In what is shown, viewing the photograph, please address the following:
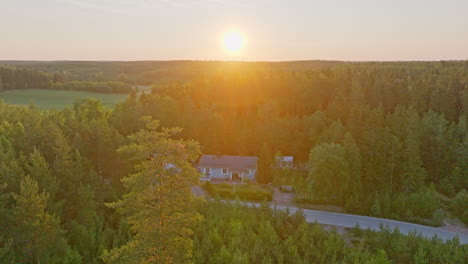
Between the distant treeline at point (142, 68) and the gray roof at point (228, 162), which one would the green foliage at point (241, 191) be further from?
the distant treeline at point (142, 68)

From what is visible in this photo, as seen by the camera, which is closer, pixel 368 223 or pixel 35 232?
pixel 35 232

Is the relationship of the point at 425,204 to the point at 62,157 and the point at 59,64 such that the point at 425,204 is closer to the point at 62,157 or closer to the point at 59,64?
the point at 62,157

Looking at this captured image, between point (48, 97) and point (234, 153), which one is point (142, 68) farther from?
point (234, 153)

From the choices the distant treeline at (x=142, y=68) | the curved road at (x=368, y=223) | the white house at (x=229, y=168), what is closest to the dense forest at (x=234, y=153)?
the curved road at (x=368, y=223)

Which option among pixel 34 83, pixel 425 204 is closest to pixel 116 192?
pixel 425 204

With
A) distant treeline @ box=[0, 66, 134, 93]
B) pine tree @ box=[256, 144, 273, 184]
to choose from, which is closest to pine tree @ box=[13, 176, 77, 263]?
pine tree @ box=[256, 144, 273, 184]

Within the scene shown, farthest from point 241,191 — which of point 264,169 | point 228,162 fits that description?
point 228,162

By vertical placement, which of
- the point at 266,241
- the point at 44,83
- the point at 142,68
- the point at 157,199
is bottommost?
the point at 266,241
